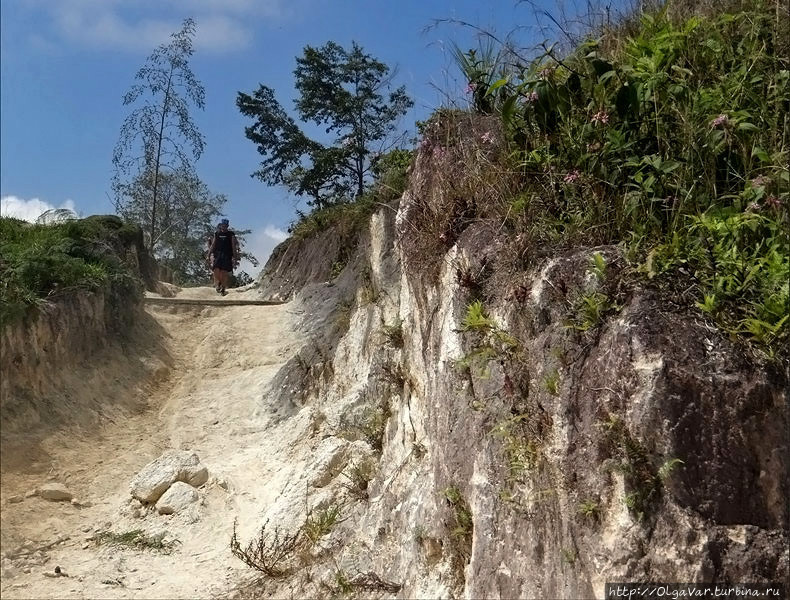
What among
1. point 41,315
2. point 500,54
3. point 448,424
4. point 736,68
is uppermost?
point 500,54

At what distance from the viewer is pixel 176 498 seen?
6.25m

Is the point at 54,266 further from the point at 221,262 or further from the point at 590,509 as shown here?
the point at 590,509

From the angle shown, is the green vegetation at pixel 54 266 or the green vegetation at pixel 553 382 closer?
the green vegetation at pixel 553 382

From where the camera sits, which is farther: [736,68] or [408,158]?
[408,158]

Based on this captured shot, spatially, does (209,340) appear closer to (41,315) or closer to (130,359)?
(130,359)

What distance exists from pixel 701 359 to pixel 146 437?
6361mm

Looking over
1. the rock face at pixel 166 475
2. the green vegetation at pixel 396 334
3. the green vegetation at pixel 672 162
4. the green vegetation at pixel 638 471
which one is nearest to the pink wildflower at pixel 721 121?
the green vegetation at pixel 672 162

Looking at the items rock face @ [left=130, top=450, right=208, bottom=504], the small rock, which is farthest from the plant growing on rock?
the small rock

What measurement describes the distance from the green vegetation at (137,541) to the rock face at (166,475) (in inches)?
20.5

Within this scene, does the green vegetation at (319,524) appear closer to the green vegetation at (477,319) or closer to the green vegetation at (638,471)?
the green vegetation at (477,319)

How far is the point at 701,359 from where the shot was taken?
3.09m

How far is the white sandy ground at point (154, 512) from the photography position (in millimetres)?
5062

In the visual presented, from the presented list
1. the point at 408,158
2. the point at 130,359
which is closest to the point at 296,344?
the point at 130,359

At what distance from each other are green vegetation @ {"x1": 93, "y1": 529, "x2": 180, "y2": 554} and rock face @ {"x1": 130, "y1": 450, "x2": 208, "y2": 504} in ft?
1.71
